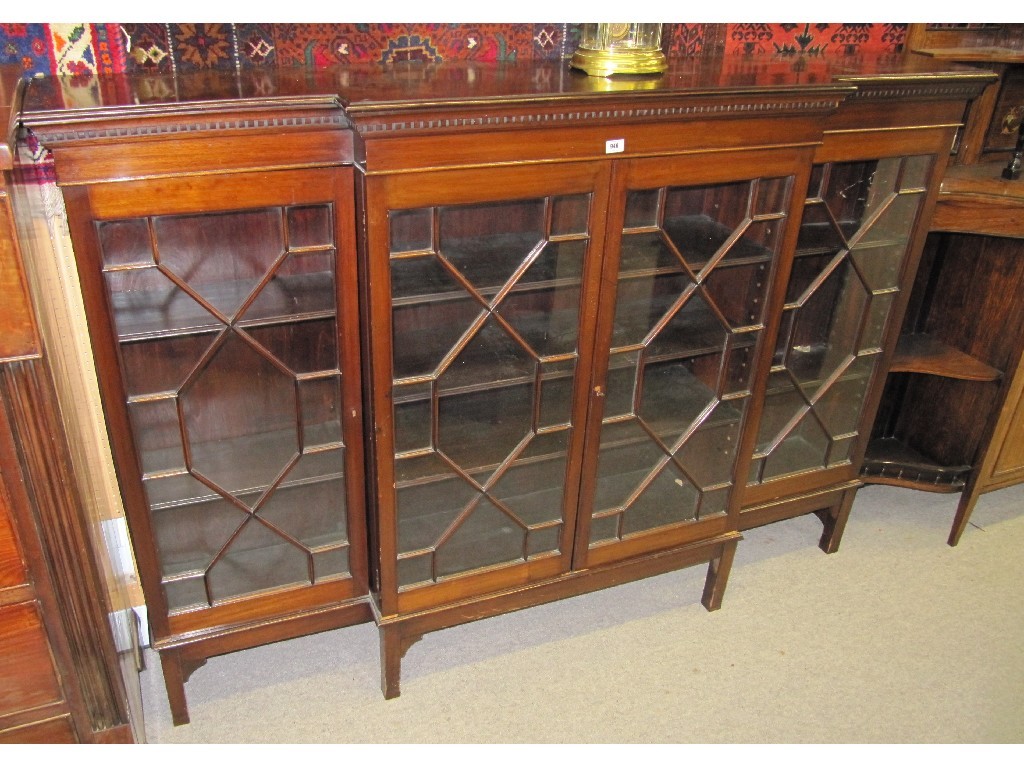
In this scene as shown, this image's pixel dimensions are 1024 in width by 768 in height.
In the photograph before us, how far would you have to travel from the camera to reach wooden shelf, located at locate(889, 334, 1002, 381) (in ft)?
7.56

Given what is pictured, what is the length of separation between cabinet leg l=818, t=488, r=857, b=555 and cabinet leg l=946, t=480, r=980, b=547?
0.32 m

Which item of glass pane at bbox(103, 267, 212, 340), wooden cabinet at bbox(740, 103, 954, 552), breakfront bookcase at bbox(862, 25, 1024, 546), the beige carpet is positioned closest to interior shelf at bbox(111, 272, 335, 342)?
glass pane at bbox(103, 267, 212, 340)

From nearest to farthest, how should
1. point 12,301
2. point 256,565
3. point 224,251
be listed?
point 12,301
point 224,251
point 256,565

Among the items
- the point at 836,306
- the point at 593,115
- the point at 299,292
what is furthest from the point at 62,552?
the point at 836,306

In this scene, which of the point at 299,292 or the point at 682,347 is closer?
the point at 299,292

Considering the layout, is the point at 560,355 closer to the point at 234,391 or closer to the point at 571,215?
the point at 571,215

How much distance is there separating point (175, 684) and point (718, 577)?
1328 millimetres

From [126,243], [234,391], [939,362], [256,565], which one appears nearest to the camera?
[126,243]

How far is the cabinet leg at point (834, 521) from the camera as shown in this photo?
239 centimetres

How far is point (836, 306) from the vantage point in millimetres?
2137

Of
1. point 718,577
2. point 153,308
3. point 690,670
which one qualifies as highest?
point 153,308

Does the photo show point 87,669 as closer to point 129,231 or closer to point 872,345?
point 129,231

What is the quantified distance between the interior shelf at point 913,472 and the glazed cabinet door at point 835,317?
0.19 meters

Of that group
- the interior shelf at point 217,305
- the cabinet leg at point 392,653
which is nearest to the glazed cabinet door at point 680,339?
the cabinet leg at point 392,653
